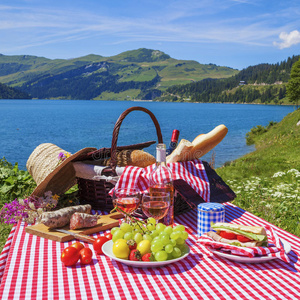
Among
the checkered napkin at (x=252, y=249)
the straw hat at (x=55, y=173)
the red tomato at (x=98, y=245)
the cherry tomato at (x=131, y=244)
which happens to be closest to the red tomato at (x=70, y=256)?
the red tomato at (x=98, y=245)

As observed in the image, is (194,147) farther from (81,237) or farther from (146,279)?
(146,279)

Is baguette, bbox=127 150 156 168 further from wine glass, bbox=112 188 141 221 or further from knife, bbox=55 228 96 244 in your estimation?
knife, bbox=55 228 96 244

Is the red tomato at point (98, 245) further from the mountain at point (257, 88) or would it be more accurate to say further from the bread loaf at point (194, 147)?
the mountain at point (257, 88)

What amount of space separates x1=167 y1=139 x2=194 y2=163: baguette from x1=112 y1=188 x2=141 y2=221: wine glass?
977mm

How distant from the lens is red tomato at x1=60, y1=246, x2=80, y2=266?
2.23 m

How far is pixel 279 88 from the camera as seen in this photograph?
170625 millimetres

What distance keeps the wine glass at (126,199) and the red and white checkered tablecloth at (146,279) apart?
429mm

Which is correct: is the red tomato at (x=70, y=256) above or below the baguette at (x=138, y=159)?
below

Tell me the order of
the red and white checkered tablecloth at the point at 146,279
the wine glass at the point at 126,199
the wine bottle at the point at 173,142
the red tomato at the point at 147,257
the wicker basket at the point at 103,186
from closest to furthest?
1. the red and white checkered tablecloth at the point at 146,279
2. the red tomato at the point at 147,257
3. the wine glass at the point at 126,199
4. the wicker basket at the point at 103,186
5. the wine bottle at the point at 173,142

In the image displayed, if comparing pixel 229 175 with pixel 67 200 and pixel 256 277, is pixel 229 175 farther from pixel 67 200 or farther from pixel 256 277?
pixel 256 277

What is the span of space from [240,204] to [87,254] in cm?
468

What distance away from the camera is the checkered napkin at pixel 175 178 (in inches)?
129

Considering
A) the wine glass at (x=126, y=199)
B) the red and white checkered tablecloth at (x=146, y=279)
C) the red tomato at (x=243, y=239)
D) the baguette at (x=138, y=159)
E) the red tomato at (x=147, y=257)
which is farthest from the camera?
the baguette at (x=138, y=159)

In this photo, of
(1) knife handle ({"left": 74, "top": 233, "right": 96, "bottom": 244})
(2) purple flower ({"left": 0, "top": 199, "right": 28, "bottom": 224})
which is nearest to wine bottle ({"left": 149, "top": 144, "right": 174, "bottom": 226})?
(1) knife handle ({"left": 74, "top": 233, "right": 96, "bottom": 244})
